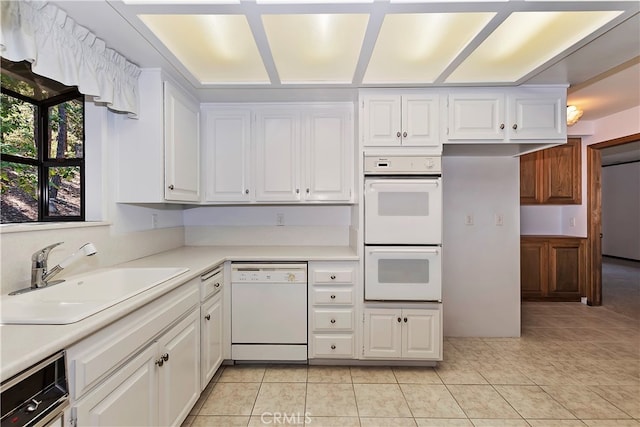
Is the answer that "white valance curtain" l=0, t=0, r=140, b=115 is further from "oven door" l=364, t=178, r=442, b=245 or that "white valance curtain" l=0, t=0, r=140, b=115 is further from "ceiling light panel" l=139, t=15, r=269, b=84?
"oven door" l=364, t=178, r=442, b=245

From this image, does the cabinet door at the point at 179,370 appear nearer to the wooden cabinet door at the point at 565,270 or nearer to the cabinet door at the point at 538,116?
the cabinet door at the point at 538,116

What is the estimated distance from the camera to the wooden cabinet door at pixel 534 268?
161 inches

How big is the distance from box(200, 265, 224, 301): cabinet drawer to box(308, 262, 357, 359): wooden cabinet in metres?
0.69

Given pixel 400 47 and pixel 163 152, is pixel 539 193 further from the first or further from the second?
pixel 163 152

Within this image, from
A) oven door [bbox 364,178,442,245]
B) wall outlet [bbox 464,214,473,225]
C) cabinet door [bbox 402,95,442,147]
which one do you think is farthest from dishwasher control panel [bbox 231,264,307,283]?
wall outlet [bbox 464,214,473,225]

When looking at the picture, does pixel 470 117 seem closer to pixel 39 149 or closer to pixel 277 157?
pixel 277 157

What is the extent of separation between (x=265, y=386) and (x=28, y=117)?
2.29 m

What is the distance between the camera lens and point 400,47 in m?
1.95

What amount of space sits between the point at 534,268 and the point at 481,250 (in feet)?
5.71

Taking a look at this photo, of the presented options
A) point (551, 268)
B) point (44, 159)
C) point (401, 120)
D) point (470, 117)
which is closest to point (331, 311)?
point (401, 120)

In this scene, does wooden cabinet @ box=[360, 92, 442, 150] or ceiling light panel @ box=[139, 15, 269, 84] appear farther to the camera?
wooden cabinet @ box=[360, 92, 442, 150]

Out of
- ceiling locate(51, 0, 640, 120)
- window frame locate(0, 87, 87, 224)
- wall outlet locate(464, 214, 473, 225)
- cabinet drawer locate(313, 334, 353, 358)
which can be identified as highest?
ceiling locate(51, 0, 640, 120)

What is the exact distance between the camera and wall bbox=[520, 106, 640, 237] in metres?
3.52

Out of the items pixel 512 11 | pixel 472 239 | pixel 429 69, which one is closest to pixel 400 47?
pixel 429 69
